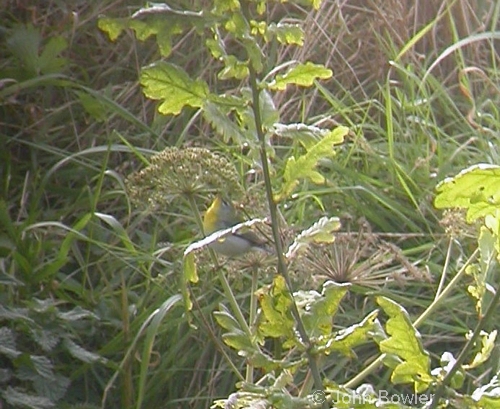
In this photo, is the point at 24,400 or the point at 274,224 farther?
the point at 24,400

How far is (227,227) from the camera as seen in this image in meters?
2.06

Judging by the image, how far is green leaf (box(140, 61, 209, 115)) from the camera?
1276 millimetres

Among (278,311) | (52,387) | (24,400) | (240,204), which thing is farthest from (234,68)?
(52,387)

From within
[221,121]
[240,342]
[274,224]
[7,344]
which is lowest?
[7,344]

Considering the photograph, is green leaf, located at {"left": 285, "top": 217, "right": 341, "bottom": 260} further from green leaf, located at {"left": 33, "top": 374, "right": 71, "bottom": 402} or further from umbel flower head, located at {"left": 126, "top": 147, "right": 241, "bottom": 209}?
green leaf, located at {"left": 33, "top": 374, "right": 71, "bottom": 402}

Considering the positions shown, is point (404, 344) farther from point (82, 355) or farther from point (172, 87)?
point (82, 355)

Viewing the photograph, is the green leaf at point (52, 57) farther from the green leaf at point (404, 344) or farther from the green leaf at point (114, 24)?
the green leaf at point (404, 344)

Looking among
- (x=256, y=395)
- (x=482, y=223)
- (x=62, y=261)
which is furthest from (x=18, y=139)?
(x=256, y=395)

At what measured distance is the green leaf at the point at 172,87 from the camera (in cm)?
128

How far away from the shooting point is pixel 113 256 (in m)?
3.38

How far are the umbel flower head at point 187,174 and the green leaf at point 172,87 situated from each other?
34 centimetres

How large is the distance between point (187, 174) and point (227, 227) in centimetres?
41

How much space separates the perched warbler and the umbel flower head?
0.21 meters

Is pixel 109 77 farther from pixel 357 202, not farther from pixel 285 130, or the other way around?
pixel 285 130
